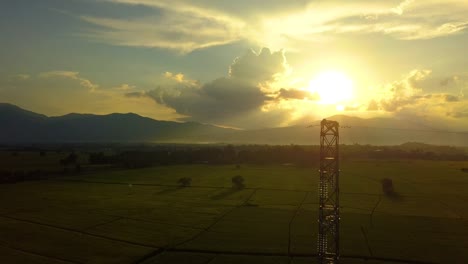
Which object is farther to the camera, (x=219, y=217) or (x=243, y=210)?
(x=243, y=210)

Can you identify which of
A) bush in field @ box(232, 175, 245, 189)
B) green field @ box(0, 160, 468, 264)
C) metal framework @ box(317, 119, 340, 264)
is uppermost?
metal framework @ box(317, 119, 340, 264)

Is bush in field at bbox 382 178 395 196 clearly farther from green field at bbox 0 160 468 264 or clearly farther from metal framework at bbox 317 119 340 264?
metal framework at bbox 317 119 340 264

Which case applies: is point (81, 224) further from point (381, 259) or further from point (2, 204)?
point (381, 259)

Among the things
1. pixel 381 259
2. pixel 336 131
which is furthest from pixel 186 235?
pixel 336 131

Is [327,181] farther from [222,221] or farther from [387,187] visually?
[387,187]

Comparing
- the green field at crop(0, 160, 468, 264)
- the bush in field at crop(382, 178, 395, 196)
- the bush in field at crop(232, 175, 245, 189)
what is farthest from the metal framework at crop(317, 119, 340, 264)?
the bush in field at crop(232, 175, 245, 189)

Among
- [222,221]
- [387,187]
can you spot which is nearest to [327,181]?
[222,221]

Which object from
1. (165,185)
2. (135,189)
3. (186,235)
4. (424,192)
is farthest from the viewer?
(165,185)

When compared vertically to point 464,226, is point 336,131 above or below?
above
